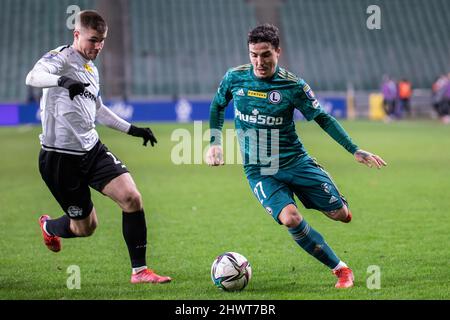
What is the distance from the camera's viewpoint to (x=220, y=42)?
46.1m

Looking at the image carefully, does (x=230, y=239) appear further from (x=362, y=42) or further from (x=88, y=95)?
(x=362, y=42)

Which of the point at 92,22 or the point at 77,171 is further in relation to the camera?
the point at 77,171

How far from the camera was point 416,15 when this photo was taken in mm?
47844

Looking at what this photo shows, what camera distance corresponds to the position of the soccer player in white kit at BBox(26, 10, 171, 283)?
22.2 ft

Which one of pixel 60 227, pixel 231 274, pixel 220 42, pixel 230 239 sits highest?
pixel 220 42

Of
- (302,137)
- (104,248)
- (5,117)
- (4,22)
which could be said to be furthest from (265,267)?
(4,22)

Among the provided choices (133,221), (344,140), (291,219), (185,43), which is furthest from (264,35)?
(185,43)

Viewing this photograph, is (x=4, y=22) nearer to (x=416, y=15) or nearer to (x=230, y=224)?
(x=416, y=15)

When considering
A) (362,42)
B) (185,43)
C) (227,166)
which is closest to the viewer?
(227,166)

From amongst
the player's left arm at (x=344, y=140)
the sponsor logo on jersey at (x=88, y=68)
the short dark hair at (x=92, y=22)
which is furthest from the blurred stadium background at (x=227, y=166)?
the short dark hair at (x=92, y=22)

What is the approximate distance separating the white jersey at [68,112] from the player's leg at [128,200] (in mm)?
218

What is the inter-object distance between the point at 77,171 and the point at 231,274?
5.11ft

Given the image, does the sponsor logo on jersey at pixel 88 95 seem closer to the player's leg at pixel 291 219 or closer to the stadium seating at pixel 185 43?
the player's leg at pixel 291 219

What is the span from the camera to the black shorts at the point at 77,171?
22.6 ft
